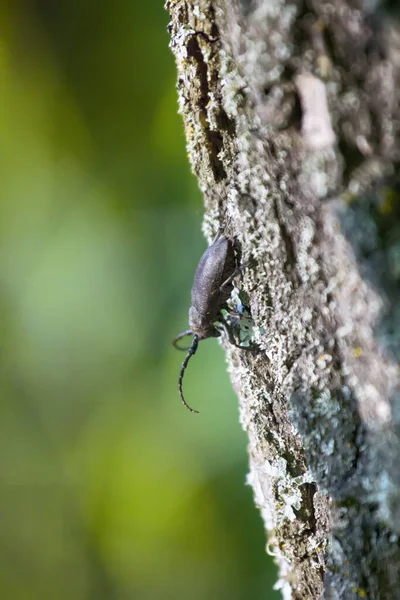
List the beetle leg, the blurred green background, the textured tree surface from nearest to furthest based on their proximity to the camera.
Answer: the textured tree surface
the beetle leg
the blurred green background

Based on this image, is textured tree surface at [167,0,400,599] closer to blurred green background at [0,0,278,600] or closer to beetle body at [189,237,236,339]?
beetle body at [189,237,236,339]

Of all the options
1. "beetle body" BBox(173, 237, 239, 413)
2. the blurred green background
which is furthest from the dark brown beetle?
the blurred green background

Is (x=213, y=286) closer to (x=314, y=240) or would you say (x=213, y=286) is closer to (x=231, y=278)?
(x=231, y=278)

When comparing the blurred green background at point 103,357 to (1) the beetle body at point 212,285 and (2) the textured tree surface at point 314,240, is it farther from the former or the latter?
(2) the textured tree surface at point 314,240

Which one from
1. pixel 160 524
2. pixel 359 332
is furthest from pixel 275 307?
pixel 160 524

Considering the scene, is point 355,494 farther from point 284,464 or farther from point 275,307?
Answer: point 275,307

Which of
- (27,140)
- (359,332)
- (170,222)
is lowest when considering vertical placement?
(359,332)
